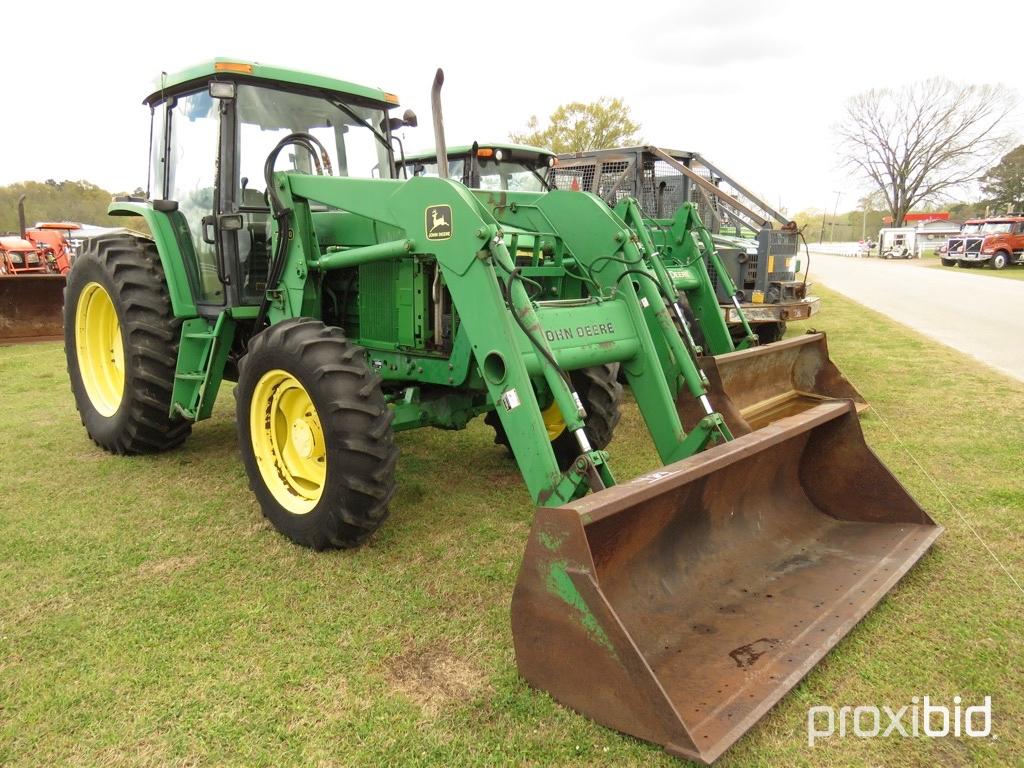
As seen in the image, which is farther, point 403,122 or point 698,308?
point 698,308

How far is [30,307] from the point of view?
9.84 meters

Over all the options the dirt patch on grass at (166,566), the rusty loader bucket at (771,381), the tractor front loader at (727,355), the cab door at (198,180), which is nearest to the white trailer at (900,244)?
the tractor front loader at (727,355)

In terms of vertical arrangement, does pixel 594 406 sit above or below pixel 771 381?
below

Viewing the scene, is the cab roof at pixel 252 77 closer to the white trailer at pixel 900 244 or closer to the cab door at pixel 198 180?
the cab door at pixel 198 180

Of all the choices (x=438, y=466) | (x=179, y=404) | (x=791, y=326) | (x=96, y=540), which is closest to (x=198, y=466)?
(x=179, y=404)

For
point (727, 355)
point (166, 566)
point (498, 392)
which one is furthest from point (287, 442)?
point (727, 355)

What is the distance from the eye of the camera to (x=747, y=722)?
7.14 feet

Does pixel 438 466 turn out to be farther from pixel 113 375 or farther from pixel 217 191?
pixel 113 375

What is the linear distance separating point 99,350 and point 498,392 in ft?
13.2

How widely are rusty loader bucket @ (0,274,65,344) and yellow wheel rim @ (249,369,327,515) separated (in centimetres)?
741

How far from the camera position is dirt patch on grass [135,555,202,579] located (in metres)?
3.37

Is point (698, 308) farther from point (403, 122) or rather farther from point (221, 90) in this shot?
point (221, 90)

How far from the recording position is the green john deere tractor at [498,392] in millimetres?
2416

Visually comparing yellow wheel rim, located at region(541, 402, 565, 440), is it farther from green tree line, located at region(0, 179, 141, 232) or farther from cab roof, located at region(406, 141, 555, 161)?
green tree line, located at region(0, 179, 141, 232)
